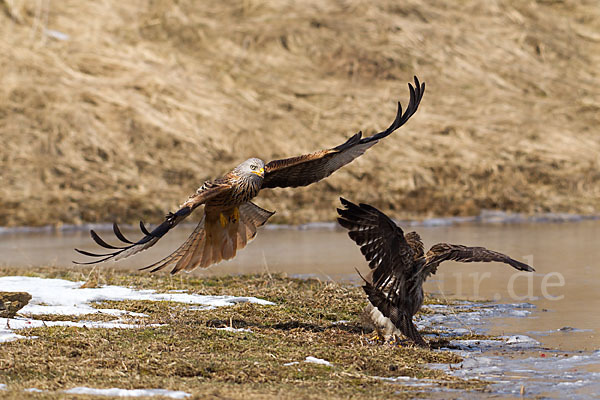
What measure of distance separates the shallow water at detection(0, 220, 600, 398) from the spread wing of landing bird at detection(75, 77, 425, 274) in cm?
193

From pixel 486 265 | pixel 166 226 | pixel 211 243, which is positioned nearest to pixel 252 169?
pixel 211 243

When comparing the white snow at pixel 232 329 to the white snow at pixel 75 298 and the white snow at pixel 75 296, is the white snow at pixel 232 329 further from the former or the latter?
the white snow at pixel 75 296

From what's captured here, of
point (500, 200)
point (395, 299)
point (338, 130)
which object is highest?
point (338, 130)

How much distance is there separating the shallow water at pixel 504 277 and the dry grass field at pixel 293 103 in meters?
2.77

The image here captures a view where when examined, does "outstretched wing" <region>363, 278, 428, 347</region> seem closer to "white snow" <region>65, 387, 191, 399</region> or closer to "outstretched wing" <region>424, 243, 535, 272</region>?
"outstretched wing" <region>424, 243, 535, 272</region>

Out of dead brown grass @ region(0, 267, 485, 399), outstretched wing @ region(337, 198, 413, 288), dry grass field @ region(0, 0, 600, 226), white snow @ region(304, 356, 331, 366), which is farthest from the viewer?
dry grass field @ region(0, 0, 600, 226)

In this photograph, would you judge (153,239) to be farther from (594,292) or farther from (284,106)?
(284,106)

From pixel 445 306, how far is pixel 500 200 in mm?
13045

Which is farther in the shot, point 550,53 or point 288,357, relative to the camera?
point 550,53

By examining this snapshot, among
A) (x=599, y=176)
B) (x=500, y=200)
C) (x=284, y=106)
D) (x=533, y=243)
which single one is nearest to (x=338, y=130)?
(x=284, y=106)

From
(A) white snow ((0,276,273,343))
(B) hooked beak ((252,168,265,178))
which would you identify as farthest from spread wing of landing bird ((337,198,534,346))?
(A) white snow ((0,276,273,343))

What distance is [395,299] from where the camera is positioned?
6.93 metres

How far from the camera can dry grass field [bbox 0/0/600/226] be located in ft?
69.3

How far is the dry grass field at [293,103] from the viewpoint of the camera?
21.1m
